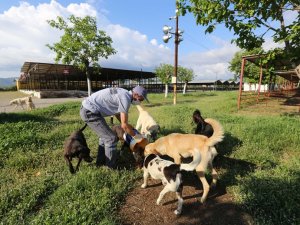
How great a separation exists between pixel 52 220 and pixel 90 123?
1.97 m

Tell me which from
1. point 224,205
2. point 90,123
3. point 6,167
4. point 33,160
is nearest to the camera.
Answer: point 224,205

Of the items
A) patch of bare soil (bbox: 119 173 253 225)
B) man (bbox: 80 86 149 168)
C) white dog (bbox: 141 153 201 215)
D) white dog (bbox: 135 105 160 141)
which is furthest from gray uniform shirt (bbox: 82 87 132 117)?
white dog (bbox: 135 105 160 141)

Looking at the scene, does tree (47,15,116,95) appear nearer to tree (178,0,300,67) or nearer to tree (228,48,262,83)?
tree (178,0,300,67)

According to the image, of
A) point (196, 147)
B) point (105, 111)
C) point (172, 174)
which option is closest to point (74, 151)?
point (105, 111)

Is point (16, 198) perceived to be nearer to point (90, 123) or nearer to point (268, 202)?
point (90, 123)

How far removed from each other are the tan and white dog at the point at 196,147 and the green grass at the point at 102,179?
22.0 inches

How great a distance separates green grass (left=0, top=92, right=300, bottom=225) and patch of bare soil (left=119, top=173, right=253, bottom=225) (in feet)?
0.52

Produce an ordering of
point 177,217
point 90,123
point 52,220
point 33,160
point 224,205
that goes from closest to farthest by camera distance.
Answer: point 52,220 → point 177,217 → point 224,205 → point 90,123 → point 33,160

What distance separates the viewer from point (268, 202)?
373 cm

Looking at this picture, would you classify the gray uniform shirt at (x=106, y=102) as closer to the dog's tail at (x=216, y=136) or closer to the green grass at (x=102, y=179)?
the green grass at (x=102, y=179)

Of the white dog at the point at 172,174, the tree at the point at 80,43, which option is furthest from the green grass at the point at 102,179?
the tree at the point at 80,43

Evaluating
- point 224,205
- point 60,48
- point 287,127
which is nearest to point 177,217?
point 224,205

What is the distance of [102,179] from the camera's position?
→ 4477 mm

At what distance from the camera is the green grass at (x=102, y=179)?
3.50 m
